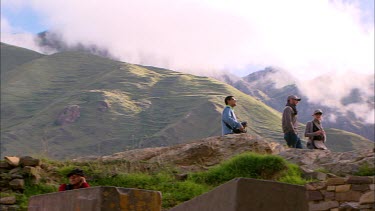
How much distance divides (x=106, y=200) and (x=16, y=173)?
724cm

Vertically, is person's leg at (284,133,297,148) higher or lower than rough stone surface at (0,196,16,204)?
higher

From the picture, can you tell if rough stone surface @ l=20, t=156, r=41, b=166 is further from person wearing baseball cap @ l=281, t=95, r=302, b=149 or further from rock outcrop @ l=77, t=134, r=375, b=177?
person wearing baseball cap @ l=281, t=95, r=302, b=149

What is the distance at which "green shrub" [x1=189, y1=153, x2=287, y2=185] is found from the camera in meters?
12.3

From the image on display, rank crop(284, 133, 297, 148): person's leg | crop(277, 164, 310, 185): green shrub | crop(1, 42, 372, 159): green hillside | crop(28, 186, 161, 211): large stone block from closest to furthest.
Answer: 1. crop(28, 186, 161, 211): large stone block
2. crop(277, 164, 310, 185): green shrub
3. crop(284, 133, 297, 148): person's leg
4. crop(1, 42, 372, 159): green hillside

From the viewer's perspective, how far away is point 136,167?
41.2ft

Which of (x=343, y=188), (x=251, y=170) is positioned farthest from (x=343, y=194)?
(x=251, y=170)

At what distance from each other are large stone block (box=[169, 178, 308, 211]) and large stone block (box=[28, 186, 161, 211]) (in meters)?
0.53

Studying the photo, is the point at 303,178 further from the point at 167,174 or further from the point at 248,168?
the point at 167,174

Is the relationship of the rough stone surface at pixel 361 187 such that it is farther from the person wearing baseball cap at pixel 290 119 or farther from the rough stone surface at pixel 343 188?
the person wearing baseball cap at pixel 290 119

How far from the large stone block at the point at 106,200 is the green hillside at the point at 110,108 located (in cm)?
3451

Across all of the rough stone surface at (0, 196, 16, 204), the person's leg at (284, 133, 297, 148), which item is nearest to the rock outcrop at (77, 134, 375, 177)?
the person's leg at (284, 133, 297, 148)

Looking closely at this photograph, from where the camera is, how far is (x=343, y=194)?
1131 centimetres

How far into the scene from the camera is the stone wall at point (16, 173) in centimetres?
1101

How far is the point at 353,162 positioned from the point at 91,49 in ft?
334
